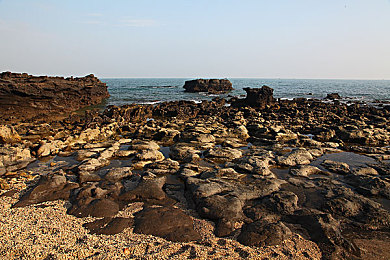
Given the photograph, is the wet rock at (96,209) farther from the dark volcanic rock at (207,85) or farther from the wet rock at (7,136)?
the dark volcanic rock at (207,85)

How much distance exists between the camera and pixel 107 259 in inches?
195

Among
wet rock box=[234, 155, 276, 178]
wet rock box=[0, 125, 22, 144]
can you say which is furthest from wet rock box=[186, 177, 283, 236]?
wet rock box=[0, 125, 22, 144]

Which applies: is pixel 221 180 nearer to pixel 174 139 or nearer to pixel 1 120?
pixel 174 139

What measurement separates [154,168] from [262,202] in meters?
5.36

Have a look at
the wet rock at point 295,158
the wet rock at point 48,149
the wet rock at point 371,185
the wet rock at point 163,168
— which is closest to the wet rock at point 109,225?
the wet rock at point 163,168

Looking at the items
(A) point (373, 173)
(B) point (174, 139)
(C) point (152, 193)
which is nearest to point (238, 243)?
(C) point (152, 193)

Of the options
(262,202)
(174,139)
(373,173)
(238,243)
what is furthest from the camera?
(174,139)

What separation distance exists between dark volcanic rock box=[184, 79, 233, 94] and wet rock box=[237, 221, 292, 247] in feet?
242

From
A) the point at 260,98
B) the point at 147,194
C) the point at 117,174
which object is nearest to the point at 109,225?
the point at 147,194

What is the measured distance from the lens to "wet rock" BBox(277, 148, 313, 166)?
11391 millimetres

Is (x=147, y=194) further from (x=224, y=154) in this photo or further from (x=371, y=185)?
(x=371, y=185)

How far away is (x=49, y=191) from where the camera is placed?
812 centimetres

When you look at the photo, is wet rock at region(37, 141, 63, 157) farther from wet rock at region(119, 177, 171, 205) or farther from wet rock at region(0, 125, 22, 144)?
wet rock at region(119, 177, 171, 205)

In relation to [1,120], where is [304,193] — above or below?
below
